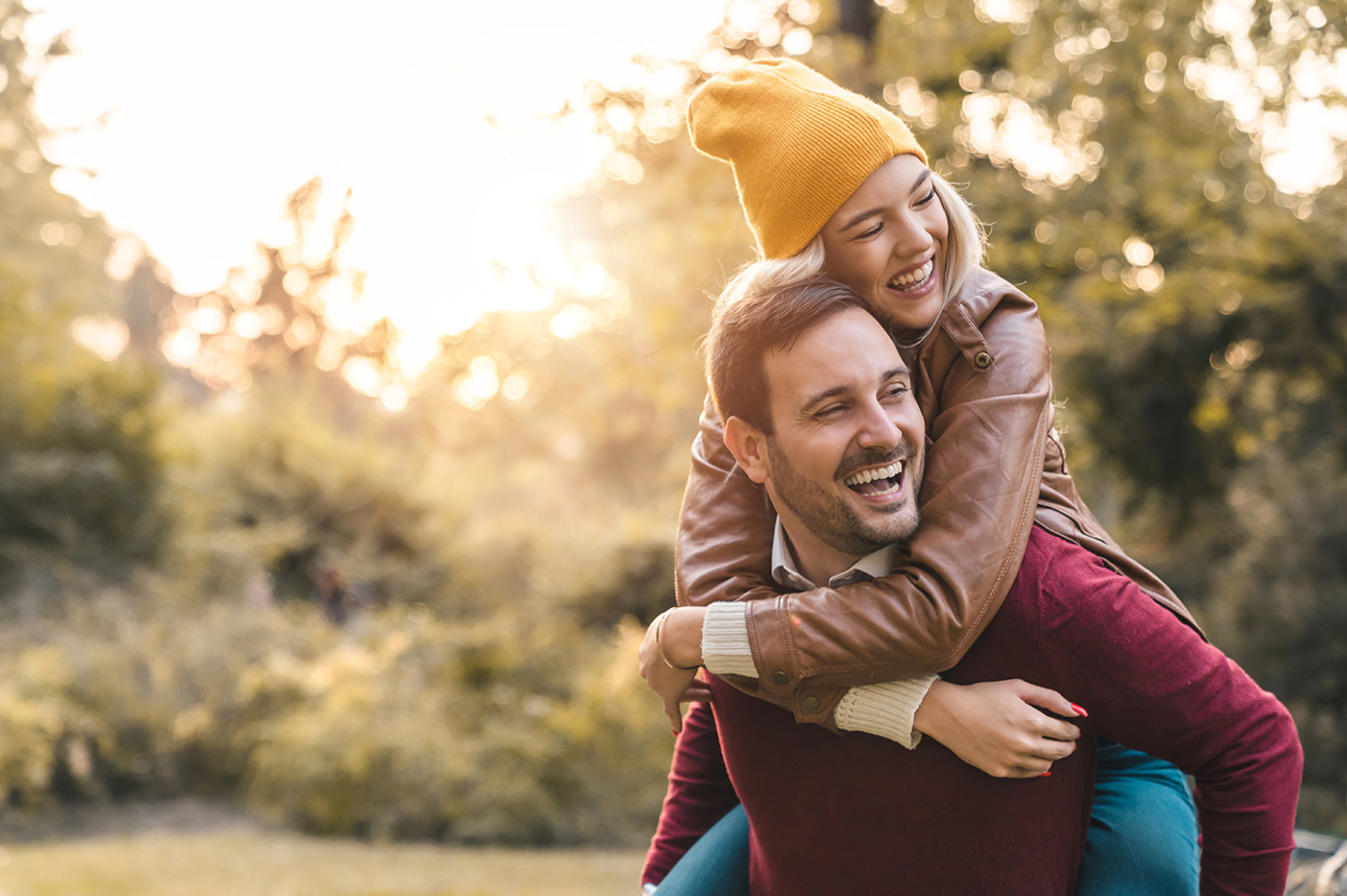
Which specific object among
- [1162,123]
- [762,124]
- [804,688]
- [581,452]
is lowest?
[581,452]

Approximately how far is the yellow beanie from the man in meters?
0.19

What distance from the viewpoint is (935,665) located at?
1692mm

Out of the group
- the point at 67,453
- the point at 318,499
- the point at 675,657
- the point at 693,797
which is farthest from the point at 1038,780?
the point at 318,499

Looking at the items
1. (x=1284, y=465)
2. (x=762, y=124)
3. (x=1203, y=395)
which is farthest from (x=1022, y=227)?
(x=762, y=124)

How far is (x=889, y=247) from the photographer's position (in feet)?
6.56

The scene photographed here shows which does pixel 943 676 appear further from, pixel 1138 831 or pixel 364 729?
pixel 364 729

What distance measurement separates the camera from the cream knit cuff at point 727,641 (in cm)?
178

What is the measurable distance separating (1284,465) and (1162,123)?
286 centimetres

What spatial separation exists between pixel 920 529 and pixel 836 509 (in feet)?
0.41

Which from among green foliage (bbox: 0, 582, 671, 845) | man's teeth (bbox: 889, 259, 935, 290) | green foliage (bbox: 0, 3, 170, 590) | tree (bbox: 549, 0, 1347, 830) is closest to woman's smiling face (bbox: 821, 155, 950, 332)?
man's teeth (bbox: 889, 259, 935, 290)

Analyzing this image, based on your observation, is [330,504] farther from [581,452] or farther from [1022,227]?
[1022,227]

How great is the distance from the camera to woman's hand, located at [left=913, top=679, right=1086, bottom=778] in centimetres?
161

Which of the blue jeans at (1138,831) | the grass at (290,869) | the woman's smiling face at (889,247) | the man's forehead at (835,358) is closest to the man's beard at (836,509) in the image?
the man's forehead at (835,358)

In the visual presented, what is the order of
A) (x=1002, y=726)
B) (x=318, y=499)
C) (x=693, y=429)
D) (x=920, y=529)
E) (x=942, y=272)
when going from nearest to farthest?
(x=1002, y=726), (x=920, y=529), (x=942, y=272), (x=693, y=429), (x=318, y=499)
